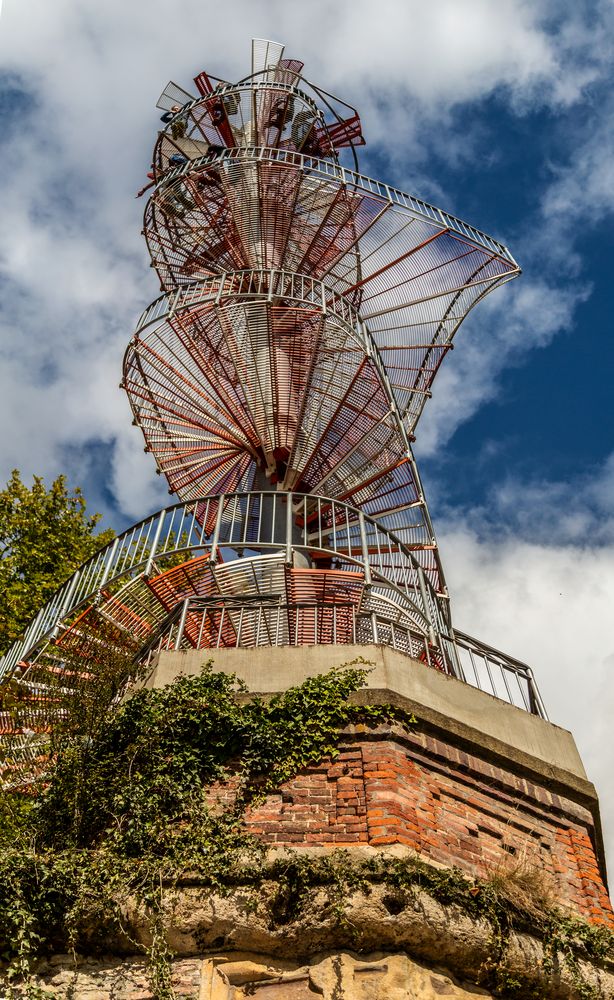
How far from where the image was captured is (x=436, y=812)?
24.9 feet

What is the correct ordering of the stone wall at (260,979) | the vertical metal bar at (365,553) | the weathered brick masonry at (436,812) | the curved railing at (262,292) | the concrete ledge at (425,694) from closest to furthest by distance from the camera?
the stone wall at (260,979) → the weathered brick masonry at (436,812) → the concrete ledge at (425,694) → the vertical metal bar at (365,553) → the curved railing at (262,292)

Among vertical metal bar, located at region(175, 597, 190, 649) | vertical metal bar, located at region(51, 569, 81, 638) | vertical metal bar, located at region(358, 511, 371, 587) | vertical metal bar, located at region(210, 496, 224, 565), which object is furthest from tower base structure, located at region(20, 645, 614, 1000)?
vertical metal bar, located at region(51, 569, 81, 638)

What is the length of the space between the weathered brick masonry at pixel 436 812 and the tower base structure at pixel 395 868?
1 cm

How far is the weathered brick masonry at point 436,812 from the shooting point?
7230mm

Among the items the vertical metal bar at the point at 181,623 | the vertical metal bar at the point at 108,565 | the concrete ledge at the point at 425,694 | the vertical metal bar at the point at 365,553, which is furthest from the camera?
the vertical metal bar at the point at 108,565

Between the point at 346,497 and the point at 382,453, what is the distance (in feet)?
2.59

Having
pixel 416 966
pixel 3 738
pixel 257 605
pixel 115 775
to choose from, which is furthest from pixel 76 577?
pixel 416 966

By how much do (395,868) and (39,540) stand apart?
1159 cm

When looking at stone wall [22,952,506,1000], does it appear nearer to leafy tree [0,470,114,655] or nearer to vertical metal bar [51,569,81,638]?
vertical metal bar [51,569,81,638]

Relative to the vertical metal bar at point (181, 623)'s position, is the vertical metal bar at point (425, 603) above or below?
above

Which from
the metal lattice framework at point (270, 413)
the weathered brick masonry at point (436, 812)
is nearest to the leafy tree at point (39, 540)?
the metal lattice framework at point (270, 413)

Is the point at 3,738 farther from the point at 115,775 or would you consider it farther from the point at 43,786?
the point at 115,775

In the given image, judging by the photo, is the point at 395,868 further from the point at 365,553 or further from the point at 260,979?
the point at 365,553

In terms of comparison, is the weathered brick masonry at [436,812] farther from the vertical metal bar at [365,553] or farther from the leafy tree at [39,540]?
the leafy tree at [39,540]
